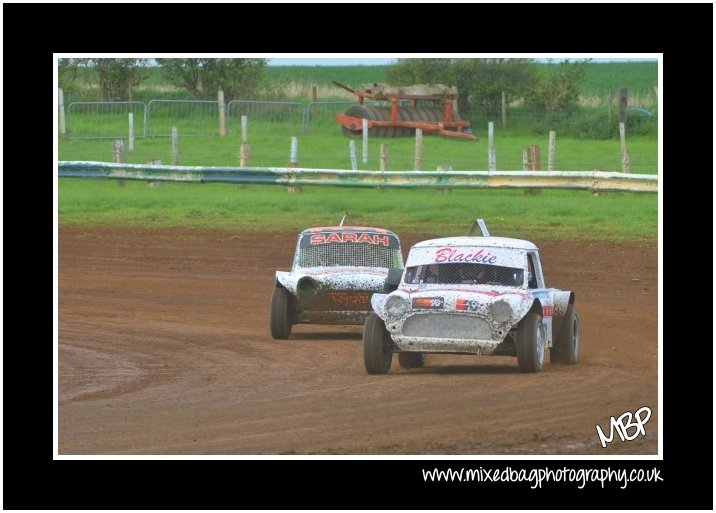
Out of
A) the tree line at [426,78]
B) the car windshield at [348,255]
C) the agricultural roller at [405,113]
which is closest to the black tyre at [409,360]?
the car windshield at [348,255]

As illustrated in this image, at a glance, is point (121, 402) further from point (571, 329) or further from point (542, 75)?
point (542, 75)

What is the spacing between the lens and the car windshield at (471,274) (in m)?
13.4

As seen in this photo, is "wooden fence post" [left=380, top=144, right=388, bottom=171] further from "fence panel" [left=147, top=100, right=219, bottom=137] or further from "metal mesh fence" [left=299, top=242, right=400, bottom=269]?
"metal mesh fence" [left=299, top=242, right=400, bottom=269]

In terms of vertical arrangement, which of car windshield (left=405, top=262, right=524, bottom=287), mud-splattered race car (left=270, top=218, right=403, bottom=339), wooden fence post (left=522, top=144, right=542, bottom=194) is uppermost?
wooden fence post (left=522, top=144, right=542, bottom=194)

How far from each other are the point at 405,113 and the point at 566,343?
27.8 meters

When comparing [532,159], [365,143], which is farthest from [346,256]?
[365,143]

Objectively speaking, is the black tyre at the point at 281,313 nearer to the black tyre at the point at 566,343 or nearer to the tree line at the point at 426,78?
the black tyre at the point at 566,343

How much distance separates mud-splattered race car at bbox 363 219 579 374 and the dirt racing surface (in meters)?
0.29

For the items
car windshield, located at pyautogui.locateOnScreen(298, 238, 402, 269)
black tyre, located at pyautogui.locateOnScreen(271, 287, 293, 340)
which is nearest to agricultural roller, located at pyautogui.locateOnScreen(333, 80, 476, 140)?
car windshield, located at pyautogui.locateOnScreen(298, 238, 402, 269)

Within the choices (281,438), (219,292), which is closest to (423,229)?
(219,292)

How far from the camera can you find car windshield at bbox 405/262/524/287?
13.4m

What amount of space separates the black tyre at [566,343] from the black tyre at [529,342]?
35.9 inches

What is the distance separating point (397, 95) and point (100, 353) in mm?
27995

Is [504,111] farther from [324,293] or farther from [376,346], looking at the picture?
[376,346]
